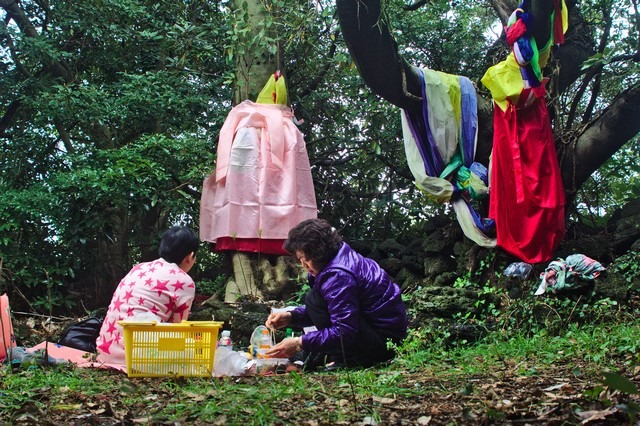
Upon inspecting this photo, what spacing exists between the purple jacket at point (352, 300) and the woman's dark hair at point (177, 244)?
797 mm

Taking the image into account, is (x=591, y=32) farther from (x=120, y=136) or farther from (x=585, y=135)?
(x=120, y=136)

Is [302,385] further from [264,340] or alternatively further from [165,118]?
Answer: [165,118]

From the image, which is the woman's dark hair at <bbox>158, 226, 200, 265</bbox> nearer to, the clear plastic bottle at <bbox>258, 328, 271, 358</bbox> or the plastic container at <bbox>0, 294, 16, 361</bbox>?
the clear plastic bottle at <bbox>258, 328, 271, 358</bbox>

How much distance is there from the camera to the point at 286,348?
13.2 ft

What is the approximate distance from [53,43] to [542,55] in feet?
16.1

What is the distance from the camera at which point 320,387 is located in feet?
10.1

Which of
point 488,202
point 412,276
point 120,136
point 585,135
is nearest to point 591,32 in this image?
point 585,135

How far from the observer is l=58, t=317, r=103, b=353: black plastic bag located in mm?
5012

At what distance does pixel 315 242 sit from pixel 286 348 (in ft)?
2.09

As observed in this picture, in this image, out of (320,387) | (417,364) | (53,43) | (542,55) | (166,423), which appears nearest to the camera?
(166,423)

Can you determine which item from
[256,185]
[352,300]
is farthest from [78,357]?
[256,185]

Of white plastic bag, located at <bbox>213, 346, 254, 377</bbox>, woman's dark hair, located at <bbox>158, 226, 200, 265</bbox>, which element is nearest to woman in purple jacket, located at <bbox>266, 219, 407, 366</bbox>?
white plastic bag, located at <bbox>213, 346, 254, 377</bbox>

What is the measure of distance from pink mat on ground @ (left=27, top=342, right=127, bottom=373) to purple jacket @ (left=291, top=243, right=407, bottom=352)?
1.16 m

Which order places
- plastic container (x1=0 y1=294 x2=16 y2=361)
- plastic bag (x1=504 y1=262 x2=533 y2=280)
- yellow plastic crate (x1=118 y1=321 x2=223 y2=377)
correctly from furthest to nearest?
plastic bag (x1=504 y1=262 x2=533 y2=280)
plastic container (x1=0 y1=294 x2=16 y2=361)
yellow plastic crate (x1=118 y1=321 x2=223 y2=377)
